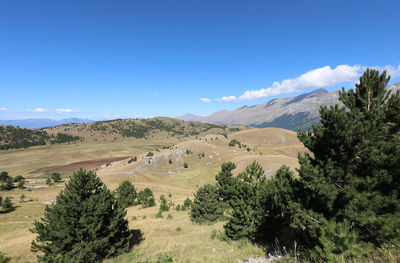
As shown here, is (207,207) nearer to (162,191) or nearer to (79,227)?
(79,227)

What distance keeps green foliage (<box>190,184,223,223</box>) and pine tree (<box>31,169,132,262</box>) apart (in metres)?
11.5

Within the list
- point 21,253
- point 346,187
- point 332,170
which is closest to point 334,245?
point 346,187

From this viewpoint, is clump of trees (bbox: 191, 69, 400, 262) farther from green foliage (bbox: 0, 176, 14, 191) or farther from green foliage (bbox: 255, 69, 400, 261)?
green foliage (bbox: 0, 176, 14, 191)

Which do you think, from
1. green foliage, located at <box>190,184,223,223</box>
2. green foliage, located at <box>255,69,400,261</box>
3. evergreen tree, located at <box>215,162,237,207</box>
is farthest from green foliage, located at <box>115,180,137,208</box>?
green foliage, located at <box>255,69,400,261</box>

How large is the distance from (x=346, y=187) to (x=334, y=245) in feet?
8.44

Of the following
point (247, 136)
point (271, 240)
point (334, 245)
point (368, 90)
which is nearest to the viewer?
point (334, 245)

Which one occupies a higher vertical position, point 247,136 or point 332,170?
point 332,170

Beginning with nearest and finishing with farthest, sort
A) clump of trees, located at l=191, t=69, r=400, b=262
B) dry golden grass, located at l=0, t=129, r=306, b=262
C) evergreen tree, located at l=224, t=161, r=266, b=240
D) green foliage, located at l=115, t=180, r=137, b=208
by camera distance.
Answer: clump of trees, located at l=191, t=69, r=400, b=262 → dry golden grass, located at l=0, t=129, r=306, b=262 → evergreen tree, located at l=224, t=161, r=266, b=240 → green foliage, located at l=115, t=180, r=137, b=208

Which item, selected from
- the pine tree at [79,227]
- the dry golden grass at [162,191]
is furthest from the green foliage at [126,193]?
the pine tree at [79,227]

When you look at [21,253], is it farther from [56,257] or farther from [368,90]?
[368,90]

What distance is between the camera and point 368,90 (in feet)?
26.2

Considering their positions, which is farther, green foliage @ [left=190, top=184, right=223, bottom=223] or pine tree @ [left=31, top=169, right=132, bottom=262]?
green foliage @ [left=190, top=184, right=223, bottom=223]

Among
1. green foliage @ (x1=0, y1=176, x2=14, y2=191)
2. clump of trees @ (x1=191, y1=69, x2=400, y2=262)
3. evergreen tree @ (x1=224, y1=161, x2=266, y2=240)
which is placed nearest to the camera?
clump of trees @ (x1=191, y1=69, x2=400, y2=262)

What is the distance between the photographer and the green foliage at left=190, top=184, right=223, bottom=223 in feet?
Answer: 75.5
